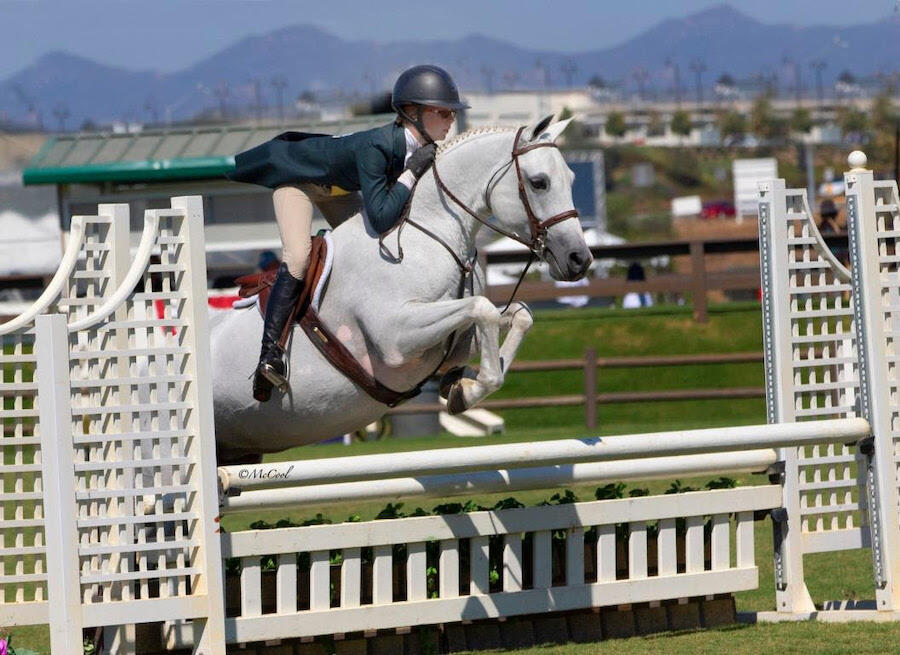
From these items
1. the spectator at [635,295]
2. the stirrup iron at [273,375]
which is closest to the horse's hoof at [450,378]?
the stirrup iron at [273,375]

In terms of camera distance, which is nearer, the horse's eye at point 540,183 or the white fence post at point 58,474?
the white fence post at point 58,474

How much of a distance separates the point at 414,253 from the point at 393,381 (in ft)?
1.55

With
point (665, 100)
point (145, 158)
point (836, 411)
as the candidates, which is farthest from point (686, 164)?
point (836, 411)

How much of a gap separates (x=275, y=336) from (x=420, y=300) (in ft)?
1.84

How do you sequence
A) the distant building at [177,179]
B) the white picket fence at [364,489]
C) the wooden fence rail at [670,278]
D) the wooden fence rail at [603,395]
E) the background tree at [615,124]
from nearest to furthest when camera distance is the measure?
1. the white picket fence at [364,489]
2. the wooden fence rail at [603,395]
3. the wooden fence rail at [670,278]
4. the distant building at [177,179]
5. the background tree at [615,124]

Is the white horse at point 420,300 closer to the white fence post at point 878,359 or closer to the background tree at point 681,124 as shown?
the white fence post at point 878,359

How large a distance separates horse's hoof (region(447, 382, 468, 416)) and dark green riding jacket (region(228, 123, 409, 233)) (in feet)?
2.16

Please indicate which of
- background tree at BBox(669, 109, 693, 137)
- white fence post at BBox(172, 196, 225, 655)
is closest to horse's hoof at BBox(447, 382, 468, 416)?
white fence post at BBox(172, 196, 225, 655)

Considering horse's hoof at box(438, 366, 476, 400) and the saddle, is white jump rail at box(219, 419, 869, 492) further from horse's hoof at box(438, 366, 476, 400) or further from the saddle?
the saddle

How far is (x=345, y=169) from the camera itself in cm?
518

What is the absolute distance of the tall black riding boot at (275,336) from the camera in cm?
507

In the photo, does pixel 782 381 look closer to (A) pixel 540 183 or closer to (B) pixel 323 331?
(A) pixel 540 183

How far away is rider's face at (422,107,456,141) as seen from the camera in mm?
5207

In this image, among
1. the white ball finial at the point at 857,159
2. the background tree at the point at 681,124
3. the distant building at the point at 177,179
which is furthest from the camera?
the background tree at the point at 681,124
